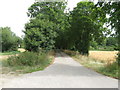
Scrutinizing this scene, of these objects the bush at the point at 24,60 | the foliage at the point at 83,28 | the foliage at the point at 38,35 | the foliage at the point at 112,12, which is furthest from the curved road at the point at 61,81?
the foliage at the point at 83,28

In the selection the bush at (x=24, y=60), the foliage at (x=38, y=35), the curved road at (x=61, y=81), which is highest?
the foliage at (x=38, y=35)

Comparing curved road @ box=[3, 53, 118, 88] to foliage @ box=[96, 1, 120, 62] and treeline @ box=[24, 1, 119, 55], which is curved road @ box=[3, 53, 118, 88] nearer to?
foliage @ box=[96, 1, 120, 62]

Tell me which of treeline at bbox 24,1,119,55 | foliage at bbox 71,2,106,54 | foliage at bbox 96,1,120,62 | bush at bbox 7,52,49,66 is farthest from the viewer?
foliage at bbox 71,2,106,54

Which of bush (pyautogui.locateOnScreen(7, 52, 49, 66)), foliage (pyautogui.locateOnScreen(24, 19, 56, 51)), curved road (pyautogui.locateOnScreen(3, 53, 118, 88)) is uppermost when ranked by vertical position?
foliage (pyautogui.locateOnScreen(24, 19, 56, 51))

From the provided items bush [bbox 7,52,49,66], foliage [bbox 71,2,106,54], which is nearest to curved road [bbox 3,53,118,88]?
bush [bbox 7,52,49,66]

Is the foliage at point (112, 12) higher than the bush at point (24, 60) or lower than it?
higher

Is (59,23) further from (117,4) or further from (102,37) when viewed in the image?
(117,4)

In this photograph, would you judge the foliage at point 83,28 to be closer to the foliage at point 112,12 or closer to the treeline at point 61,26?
the treeline at point 61,26

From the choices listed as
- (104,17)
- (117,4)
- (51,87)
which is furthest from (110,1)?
(51,87)

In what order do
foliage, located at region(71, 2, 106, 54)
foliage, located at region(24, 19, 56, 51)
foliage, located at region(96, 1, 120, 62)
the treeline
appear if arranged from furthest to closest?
foliage, located at region(71, 2, 106, 54) < the treeline < foliage, located at region(24, 19, 56, 51) < foliage, located at region(96, 1, 120, 62)

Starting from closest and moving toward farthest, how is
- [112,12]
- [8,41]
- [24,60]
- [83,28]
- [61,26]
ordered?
[112,12] → [24,60] → [83,28] → [61,26] → [8,41]

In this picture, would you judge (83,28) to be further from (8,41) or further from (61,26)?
(8,41)

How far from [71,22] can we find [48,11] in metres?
4.93

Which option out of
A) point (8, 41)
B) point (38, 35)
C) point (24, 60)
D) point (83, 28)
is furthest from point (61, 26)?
point (8, 41)
